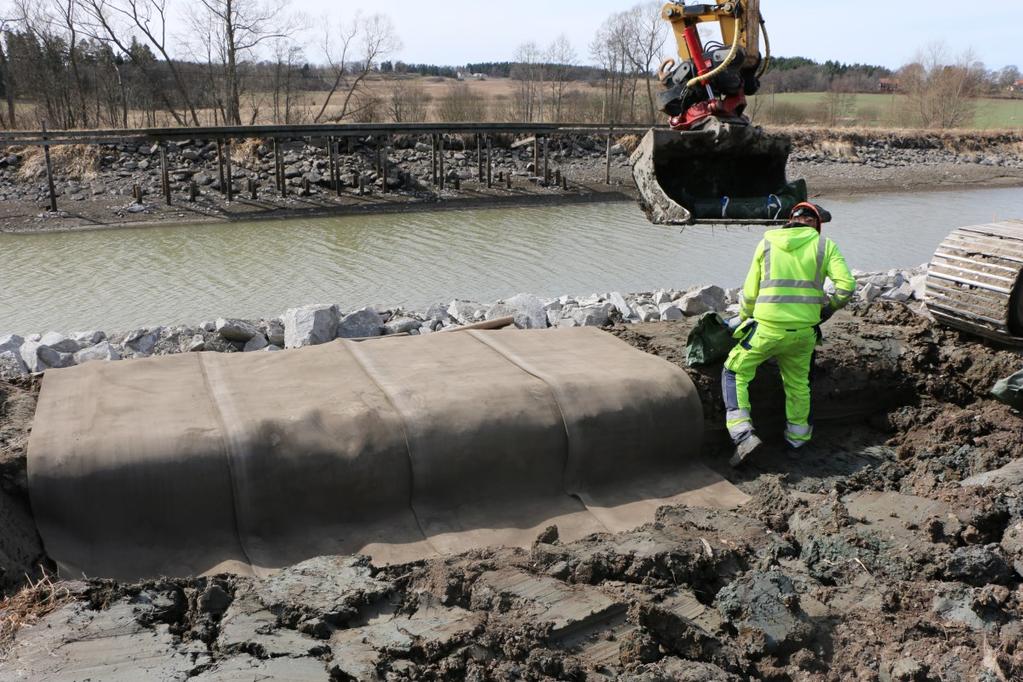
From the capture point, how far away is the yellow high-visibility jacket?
6000 mm

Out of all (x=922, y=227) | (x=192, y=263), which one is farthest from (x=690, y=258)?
(x=192, y=263)

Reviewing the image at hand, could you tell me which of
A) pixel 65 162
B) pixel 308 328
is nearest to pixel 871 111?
pixel 65 162

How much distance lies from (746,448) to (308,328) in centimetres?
513

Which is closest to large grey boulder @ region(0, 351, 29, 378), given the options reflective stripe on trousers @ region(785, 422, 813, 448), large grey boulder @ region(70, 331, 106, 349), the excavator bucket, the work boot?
large grey boulder @ region(70, 331, 106, 349)

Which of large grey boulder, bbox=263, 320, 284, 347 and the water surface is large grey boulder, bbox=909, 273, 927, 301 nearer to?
the water surface

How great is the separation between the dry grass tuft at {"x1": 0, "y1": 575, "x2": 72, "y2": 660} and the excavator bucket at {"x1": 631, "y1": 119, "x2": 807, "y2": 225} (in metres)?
5.01

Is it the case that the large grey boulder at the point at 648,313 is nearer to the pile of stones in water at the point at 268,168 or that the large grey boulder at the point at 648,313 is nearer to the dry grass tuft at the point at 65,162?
the pile of stones in water at the point at 268,168

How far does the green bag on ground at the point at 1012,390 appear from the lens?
6.33 m

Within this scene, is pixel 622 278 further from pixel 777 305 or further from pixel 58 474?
pixel 58 474

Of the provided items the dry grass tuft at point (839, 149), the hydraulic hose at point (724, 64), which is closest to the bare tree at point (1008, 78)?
the dry grass tuft at point (839, 149)

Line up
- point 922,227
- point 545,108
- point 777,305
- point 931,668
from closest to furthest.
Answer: point 931,668
point 777,305
point 922,227
point 545,108

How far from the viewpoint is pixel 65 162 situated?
1009 inches

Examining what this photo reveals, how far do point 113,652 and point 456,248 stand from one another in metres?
15.6

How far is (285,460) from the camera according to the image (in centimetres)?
511
